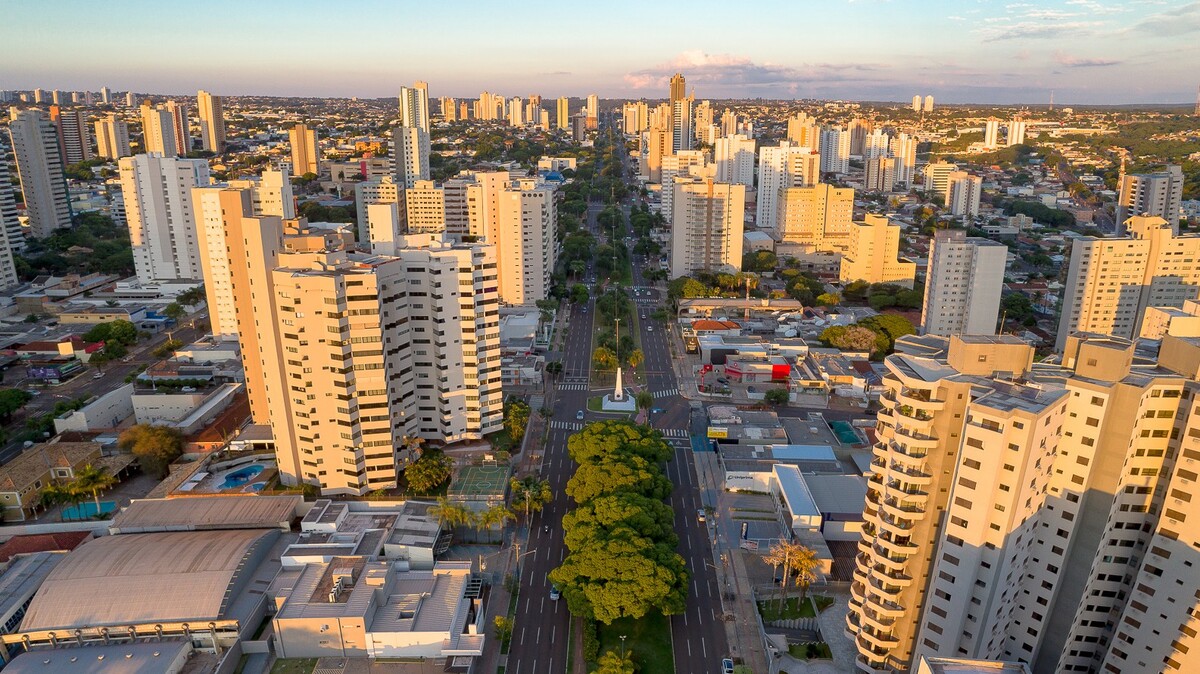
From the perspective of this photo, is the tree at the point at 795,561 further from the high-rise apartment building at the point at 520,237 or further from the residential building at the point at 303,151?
the residential building at the point at 303,151

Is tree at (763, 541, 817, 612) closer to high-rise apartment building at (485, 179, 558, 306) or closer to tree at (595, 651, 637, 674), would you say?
tree at (595, 651, 637, 674)

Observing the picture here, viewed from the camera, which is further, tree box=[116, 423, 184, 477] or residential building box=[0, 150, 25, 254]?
residential building box=[0, 150, 25, 254]

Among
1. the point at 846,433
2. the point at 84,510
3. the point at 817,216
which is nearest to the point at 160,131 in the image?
the point at 817,216

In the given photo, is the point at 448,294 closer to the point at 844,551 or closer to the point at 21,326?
the point at 844,551

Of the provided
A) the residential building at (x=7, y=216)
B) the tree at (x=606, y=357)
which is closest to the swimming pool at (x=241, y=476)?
the tree at (x=606, y=357)

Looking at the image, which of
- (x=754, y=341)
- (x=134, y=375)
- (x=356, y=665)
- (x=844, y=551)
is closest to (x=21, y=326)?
(x=134, y=375)

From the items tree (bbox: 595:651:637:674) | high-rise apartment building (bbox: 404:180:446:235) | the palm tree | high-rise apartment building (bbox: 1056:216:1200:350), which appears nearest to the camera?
tree (bbox: 595:651:637:674)

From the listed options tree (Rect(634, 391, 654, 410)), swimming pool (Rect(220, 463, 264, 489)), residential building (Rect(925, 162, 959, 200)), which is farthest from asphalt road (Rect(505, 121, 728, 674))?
residential building (Rect(925, 162, 959, 200))

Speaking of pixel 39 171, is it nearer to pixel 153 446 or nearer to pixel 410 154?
pixel 410 154
